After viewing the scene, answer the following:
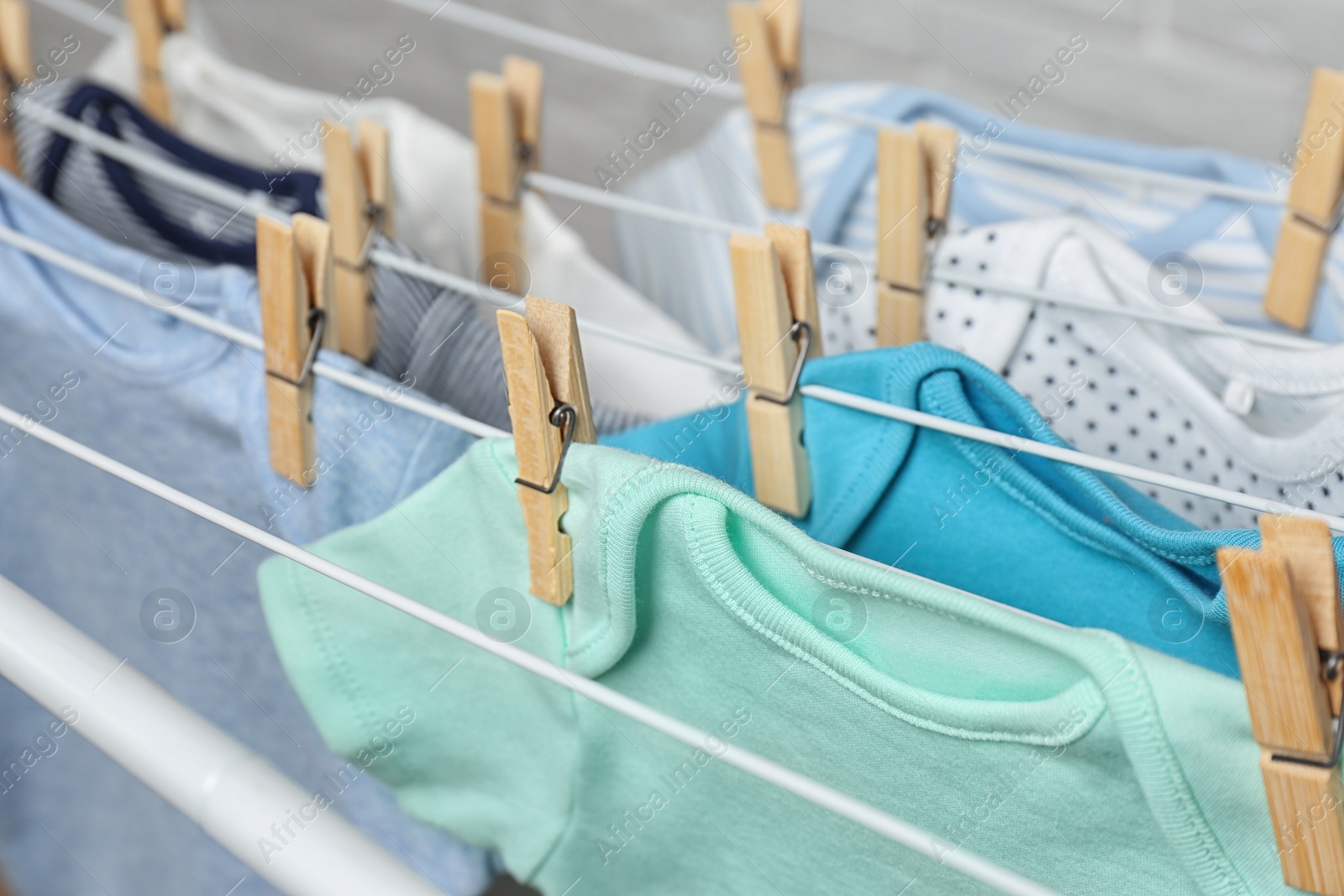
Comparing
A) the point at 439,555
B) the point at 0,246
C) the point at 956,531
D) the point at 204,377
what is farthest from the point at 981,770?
the point at 0,246

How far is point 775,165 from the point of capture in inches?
30.5

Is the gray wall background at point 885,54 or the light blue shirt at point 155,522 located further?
the gray wall background at point 885,54

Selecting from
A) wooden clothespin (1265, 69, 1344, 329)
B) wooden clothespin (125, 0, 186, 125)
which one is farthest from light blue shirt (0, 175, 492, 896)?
wooden clothespin (1265, 69, 1344, 329)

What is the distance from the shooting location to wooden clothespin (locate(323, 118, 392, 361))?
59 cm

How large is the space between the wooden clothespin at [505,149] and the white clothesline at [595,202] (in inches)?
0.6

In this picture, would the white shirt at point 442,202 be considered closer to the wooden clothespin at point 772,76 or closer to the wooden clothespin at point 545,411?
the wooden clothespin at point 772,76

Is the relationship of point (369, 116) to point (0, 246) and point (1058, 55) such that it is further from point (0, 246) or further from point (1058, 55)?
point (1058, 55)

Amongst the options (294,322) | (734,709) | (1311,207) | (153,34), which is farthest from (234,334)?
(1311,207)

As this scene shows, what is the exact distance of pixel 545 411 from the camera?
42cm

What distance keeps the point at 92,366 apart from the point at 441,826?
0.33 m

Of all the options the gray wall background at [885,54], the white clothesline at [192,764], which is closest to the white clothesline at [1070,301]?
the white clothesline at [192,764]

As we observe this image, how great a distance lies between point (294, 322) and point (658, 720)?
10.9 inches

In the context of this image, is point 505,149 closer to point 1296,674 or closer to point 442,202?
point 442,202

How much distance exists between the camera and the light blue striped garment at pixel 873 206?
0.67m
